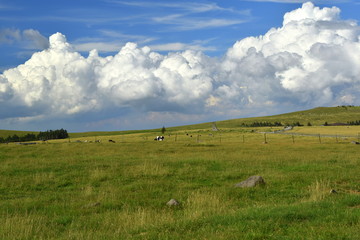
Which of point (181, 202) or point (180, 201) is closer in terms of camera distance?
point (181, 202)

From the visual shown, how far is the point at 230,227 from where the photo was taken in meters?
9.56

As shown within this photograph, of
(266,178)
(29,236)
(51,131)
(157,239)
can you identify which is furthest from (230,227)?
(51,131)

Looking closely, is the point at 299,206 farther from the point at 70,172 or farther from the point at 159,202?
the point at 70,172

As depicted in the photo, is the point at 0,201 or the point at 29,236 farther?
the point at 0,201

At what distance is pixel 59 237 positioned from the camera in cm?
984

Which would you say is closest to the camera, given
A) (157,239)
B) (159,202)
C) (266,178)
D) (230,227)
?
(157,239)

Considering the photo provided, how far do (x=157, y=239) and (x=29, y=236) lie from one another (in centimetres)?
382

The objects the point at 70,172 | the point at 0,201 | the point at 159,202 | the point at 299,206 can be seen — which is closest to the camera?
the point at 299,206

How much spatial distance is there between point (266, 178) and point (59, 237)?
13.7 metres

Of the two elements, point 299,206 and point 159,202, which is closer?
point 299,206

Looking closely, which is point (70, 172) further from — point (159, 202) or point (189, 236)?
point (189, 236)

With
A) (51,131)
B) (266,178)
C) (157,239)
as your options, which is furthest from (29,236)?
(51,131)

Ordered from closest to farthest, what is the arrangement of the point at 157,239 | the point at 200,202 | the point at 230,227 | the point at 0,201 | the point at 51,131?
the point at 157,239, the point at 230,227, the point at 200,202, the point at 0,201, the point at 51,131

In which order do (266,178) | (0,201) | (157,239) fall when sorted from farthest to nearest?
(266,178)
(0,201)
(157,239)
